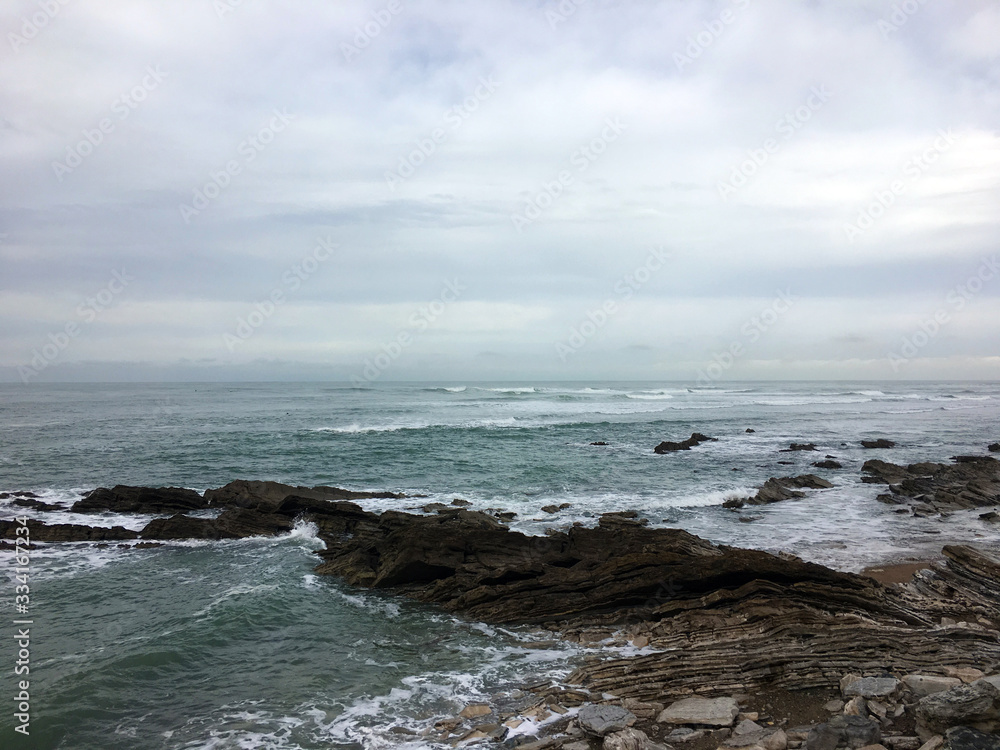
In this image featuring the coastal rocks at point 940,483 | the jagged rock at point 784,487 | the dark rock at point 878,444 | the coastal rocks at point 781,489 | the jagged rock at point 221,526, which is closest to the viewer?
the jagged rock at point 221,526

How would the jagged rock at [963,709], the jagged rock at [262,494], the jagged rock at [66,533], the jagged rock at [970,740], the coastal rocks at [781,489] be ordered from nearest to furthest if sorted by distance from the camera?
the jagged rock at [970,740], the jagged rock at [963,709], the jagged rock at [66,533], the jagged rock at [262,494], the coastal rocks at [781,489]

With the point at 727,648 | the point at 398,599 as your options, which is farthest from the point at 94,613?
the point at 727,648

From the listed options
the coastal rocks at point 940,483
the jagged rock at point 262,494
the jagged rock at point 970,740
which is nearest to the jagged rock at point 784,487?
the coastal rocks at point 940,483

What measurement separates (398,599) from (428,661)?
3152mm

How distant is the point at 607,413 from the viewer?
66000 millimetres

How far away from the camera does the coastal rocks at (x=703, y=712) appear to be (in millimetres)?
7051

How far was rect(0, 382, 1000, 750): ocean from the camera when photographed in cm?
866

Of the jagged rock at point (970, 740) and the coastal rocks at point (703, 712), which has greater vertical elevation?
the jagged rock at point (970, 740)

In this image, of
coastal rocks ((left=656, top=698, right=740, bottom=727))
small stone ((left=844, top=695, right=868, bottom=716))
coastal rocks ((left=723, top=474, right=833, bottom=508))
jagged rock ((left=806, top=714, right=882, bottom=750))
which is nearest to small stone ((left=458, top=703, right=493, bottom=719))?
coastal rocks ((left=656, top=698, right=740, bottom=727))

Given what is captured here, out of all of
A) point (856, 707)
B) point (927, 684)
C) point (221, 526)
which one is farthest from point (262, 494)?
point (927, 684)

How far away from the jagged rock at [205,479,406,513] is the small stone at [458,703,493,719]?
1356cm

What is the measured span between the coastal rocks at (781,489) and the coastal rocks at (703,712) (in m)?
15.4

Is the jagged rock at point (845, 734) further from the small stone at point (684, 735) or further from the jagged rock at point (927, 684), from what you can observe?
the small stone at point (684, 735)

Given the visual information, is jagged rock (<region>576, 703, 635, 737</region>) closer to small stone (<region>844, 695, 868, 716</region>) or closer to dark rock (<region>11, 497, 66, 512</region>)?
small stone (<region>844, 695, 868, 716</region>)
